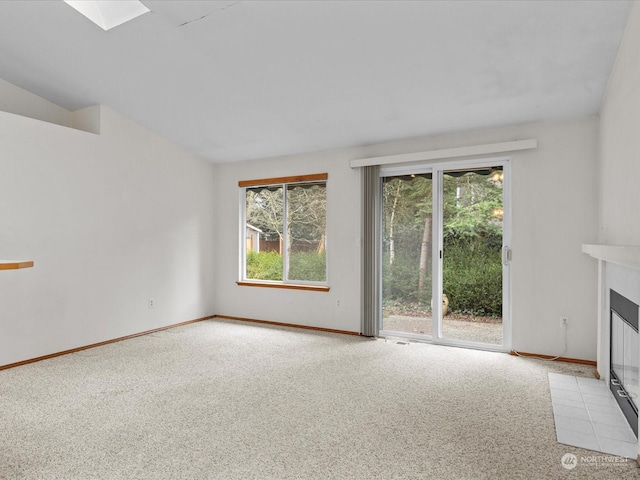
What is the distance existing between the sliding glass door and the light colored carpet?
0.41 metres

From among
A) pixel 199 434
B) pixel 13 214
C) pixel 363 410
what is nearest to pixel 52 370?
pixel 13 214

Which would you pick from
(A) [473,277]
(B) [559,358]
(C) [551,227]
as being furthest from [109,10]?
(B) [559,358]

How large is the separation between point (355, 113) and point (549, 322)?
2882 millimetres

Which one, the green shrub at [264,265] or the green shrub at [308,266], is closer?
the green shrub at [308,266]

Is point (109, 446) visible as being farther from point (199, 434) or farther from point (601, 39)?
point (601, 39)

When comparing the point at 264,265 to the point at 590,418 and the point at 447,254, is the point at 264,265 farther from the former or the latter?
the point at 590,418

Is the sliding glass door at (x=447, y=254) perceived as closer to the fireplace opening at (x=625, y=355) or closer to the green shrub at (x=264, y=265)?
the fireplace opening at (x=625, y=355)

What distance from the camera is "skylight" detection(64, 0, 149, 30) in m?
3.05

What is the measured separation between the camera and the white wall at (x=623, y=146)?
7.29 feet

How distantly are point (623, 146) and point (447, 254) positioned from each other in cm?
214

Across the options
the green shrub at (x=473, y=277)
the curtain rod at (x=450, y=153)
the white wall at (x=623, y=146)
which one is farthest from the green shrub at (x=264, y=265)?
the white wall at (x=623, y=146)

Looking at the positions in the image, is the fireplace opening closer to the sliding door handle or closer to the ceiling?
the sliding door handle

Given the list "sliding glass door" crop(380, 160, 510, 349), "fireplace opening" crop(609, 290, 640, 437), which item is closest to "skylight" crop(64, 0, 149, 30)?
"sliding glass door" crop(380, 160, 510, 349)

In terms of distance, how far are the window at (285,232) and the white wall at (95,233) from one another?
69 centimetres
